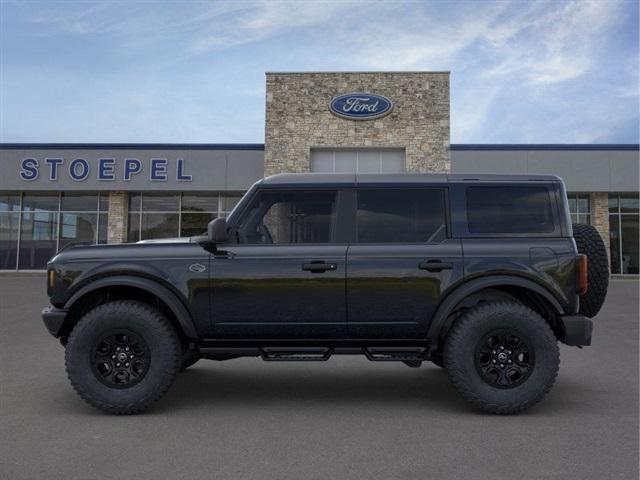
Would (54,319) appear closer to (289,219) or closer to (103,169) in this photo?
(289,219)

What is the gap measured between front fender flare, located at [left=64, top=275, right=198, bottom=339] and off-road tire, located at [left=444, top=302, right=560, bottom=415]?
2.20 m

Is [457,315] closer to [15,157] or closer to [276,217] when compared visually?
[276,217]

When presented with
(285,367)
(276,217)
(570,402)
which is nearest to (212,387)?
(285,367)

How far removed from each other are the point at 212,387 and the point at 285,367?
48.7 inches

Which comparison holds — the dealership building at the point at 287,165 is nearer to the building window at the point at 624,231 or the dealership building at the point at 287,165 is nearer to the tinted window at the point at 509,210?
the building window at the point at 624,231

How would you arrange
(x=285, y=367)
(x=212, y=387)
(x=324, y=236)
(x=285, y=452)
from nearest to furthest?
(x=285, y=452)
(x=324, y=236)
(x=212, y=387)
(x=285, y=367)

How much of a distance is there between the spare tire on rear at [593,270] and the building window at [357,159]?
705 inches

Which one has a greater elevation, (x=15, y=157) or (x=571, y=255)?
(x=15, y=157)

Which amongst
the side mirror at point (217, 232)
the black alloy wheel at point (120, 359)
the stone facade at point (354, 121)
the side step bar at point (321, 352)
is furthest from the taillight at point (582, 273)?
the stone facade at point (354, 121)

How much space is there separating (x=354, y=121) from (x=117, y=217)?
10915mm

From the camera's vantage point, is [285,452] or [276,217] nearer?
[285,452]

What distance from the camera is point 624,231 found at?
24297 mm

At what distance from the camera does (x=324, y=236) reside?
493 cm

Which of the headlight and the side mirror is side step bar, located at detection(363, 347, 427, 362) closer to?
the side mirror
